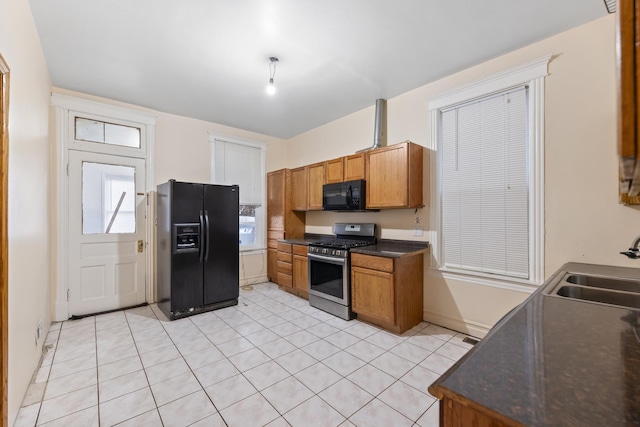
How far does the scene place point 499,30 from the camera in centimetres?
236

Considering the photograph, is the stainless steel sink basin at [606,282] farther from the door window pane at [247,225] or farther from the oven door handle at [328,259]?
the door window pane at [247,225]

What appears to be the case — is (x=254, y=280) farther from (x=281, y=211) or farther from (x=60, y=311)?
(x=60, y=311)

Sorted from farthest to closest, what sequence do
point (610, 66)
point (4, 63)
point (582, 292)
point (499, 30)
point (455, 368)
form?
point (499, 30), point (610, 66), point (582, 292), point (4, 63), point (455, 368)

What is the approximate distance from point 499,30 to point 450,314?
9.24 feet

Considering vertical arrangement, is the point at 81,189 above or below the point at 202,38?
below

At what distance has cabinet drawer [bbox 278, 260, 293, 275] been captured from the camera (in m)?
4.46

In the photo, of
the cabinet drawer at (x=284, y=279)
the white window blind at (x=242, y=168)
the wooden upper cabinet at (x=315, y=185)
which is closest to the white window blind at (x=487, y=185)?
the wooden upper cabinet at (x=315, y=185)

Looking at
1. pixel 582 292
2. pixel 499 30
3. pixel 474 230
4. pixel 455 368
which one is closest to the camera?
pixel 455 368

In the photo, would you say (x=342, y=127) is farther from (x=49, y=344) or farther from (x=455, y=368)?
(x=49, y=344)

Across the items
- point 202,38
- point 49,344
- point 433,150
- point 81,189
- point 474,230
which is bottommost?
point 49,344

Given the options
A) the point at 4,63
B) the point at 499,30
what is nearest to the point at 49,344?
the point at 4,63

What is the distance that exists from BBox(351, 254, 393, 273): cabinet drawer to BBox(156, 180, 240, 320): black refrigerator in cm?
178

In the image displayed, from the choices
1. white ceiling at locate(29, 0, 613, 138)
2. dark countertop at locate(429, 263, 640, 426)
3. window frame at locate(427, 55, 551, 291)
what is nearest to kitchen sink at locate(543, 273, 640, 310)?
dark countertop at locate(429, 263, 640, 426)

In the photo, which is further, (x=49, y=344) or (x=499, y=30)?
(x=49, y=344)
